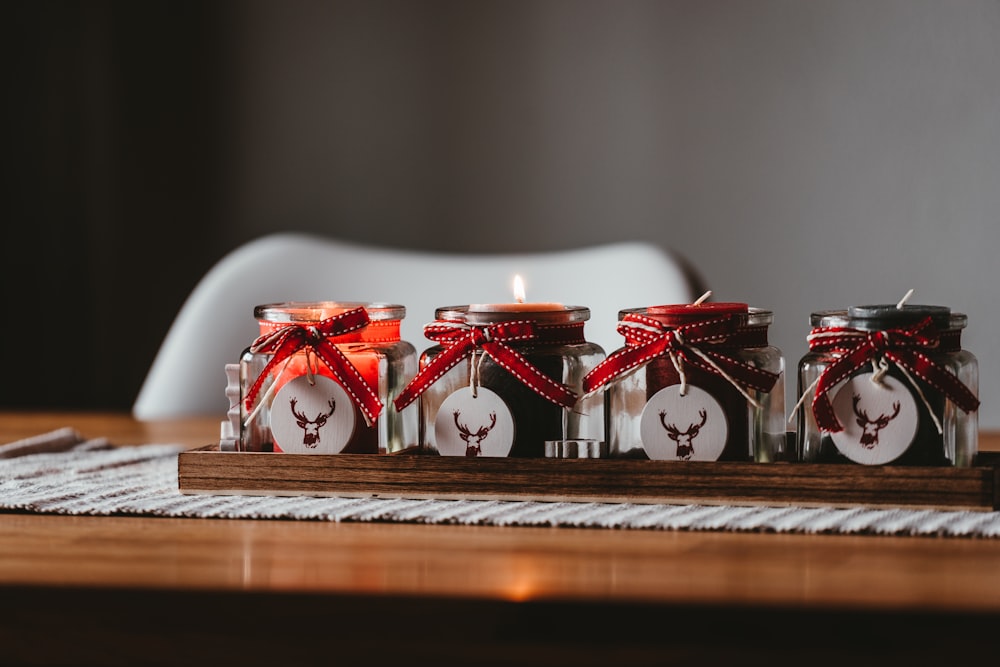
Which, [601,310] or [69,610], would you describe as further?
[601,310]

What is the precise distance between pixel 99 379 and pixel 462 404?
2191 millimetres

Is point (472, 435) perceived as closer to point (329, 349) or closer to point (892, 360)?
point (329, 349)

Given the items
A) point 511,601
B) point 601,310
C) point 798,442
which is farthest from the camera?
point 601,310

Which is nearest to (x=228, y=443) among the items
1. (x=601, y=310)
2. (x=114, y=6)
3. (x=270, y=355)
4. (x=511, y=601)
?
(x=270, y=355)

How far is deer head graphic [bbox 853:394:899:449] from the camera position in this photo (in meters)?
0.71

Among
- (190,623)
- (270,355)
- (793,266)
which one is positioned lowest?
(190,623)

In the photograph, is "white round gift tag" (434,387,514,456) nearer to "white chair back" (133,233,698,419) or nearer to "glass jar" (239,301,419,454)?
"glass jar" (239,301,419,454)

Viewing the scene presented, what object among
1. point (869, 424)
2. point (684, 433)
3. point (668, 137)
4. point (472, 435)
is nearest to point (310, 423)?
point (472, 435)

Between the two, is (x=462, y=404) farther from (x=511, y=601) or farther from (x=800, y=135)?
(x=800, y=135)

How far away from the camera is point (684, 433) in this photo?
740mm

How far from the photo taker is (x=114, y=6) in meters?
2.67

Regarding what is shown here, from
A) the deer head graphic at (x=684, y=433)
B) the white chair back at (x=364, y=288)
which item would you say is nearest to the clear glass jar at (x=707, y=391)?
the deer head graphic at (x=684, y=433)

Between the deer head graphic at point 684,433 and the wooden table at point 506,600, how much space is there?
3.5 inches

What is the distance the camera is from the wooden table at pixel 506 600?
20.4 inches
